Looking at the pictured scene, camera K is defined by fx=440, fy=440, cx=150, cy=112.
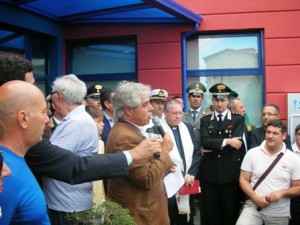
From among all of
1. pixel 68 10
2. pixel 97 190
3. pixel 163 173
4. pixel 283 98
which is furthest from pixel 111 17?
pixel 163 173

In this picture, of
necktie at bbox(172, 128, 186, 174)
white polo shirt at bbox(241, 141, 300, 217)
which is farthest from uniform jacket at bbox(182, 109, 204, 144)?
white polo shirt at bbox(241, 141, 300, 217)

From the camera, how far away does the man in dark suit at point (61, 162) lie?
2199 millimetres

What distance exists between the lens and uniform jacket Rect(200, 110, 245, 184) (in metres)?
5.49

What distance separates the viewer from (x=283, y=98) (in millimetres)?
7359

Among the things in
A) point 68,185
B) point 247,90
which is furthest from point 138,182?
point 247,90

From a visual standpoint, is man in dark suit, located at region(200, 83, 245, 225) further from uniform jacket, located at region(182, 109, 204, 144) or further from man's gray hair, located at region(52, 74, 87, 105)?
man's gray hair, located at region(52, 74, 87, 105)

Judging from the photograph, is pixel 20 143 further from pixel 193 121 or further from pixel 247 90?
pixel 247 90

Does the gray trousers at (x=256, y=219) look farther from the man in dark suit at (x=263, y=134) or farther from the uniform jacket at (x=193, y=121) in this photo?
the uniform jacket at (x=193, y=121)

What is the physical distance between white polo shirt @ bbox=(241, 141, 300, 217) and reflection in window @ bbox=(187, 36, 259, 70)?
303 centimetres

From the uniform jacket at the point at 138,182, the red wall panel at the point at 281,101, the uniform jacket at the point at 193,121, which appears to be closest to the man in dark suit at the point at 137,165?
the uniform jacket at the point at 138,182

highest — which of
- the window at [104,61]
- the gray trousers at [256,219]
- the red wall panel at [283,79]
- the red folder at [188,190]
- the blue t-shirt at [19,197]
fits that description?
the window at [104,61]

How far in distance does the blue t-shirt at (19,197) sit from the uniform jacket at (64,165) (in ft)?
1.57

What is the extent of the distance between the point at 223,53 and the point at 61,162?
6024 millimetres

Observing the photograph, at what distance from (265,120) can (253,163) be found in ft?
3.38
